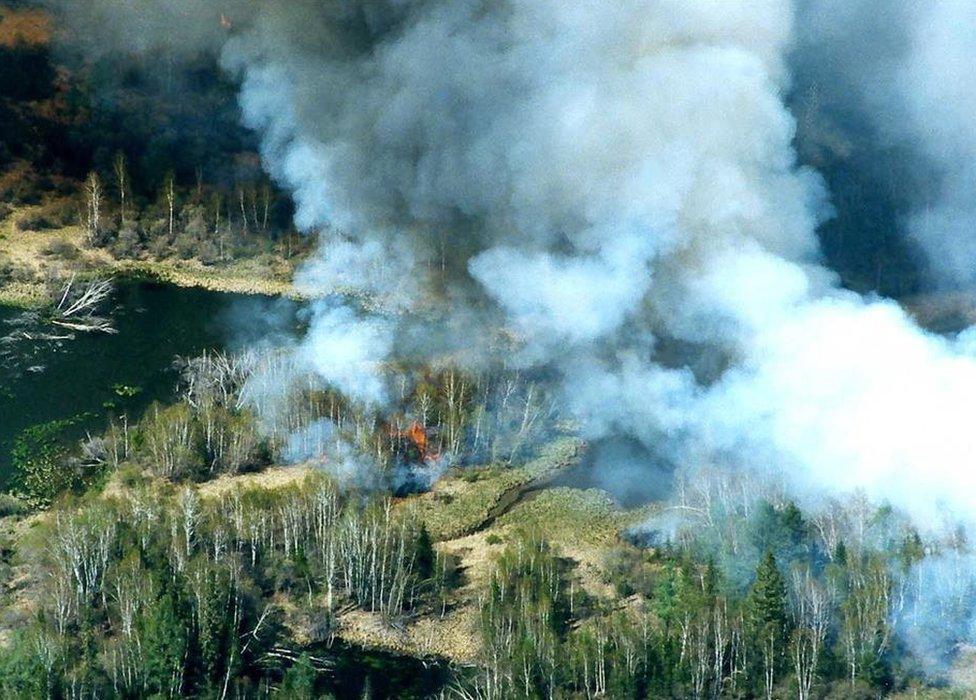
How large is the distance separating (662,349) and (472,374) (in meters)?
5.55

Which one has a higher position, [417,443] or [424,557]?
[417,443]

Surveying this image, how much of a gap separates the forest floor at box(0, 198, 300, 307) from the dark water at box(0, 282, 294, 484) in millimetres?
962

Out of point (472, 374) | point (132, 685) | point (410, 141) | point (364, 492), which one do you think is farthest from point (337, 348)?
point (132, 685)

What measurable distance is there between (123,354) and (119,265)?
836cm

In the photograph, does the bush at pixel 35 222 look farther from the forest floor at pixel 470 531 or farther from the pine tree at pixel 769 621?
the pine tree at pixel 769 621

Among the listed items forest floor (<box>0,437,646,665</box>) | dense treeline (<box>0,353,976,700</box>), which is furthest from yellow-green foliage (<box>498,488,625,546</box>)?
dense treeline (<box>0,353,976,700</box>)

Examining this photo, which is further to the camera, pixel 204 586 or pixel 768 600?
pixel 204 586

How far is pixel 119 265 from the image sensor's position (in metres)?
61.4

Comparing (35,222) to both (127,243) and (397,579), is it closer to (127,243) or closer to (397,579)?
(127,243)

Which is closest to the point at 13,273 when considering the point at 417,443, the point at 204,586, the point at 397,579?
the point at 417,443

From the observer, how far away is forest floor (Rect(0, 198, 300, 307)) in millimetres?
60062

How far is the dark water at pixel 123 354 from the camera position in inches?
1943

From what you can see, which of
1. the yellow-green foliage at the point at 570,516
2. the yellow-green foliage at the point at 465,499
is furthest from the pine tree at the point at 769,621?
the yellow-green foliage at the point at 465,499

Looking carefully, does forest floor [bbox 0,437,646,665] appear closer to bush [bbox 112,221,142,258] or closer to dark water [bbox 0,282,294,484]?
dark water [bbox 0,282,294,484]
